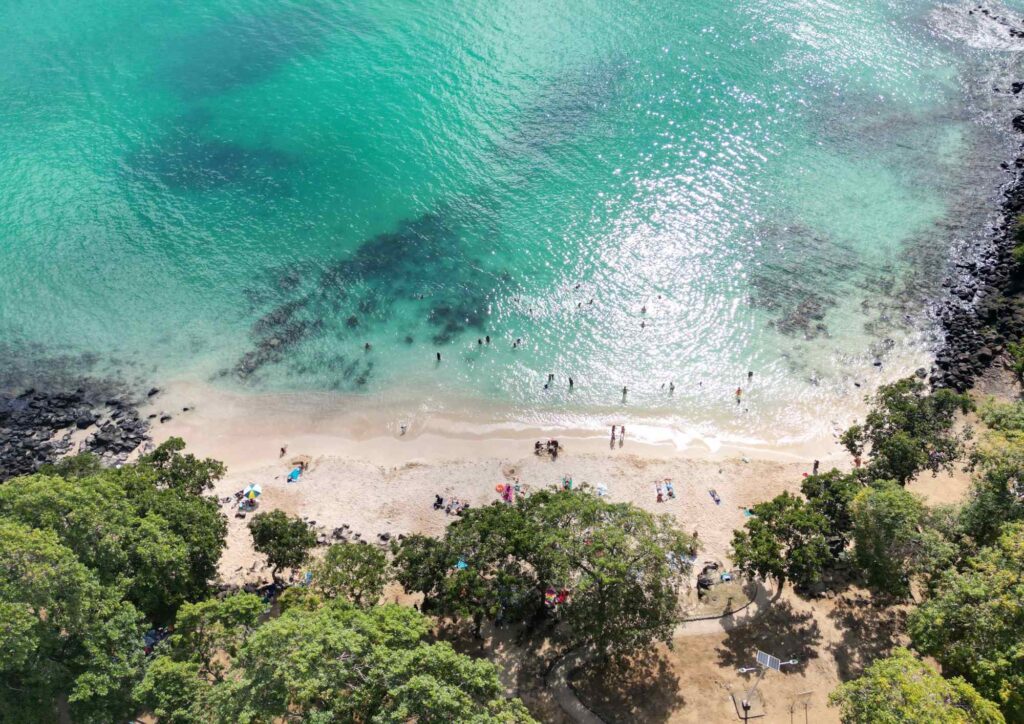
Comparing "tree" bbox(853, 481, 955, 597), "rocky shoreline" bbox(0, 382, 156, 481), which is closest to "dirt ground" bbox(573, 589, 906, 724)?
"tree" bbox(853, 481, 955, 597)

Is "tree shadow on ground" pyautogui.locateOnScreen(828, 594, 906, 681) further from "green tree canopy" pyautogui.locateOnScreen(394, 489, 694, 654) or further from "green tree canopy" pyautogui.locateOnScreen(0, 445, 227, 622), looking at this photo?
"green tree canopy" pyautogui.locateOnScreen(0, 445, 227, 622)

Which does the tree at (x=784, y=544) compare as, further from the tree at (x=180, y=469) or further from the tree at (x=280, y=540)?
the tree at (x=180, y=469)

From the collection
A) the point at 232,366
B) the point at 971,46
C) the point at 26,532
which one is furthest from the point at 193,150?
the point at 971,46

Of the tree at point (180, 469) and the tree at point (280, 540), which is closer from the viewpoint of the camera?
the tree at point (280, 540)

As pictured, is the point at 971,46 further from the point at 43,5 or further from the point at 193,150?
the point at 43,5

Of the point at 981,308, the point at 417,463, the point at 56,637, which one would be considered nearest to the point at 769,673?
the point at 417,463

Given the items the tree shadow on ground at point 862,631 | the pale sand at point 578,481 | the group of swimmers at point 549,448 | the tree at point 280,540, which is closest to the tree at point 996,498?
the tree shadow on ground at point 862,631

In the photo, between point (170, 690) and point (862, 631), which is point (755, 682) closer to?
point (862, 631)
